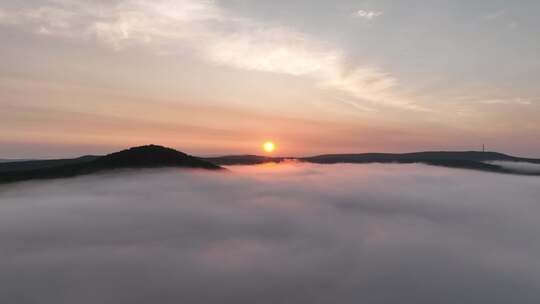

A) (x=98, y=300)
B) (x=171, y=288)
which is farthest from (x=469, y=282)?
(x=98, y=300)

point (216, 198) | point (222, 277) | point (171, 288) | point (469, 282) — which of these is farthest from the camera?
point (216, 198)

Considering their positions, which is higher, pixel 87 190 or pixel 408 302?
pixel 87 190

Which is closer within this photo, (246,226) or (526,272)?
(526,272)

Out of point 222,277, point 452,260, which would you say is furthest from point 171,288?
point 452,260

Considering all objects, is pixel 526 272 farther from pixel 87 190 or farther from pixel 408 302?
pixel 87 190

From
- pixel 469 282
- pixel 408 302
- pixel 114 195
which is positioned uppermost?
pixel 114 195

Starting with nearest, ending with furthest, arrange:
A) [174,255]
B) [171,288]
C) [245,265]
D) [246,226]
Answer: [171,288] → [245,265] → [174,255] → [246,226]

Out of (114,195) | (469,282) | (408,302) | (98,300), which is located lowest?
(408,302)

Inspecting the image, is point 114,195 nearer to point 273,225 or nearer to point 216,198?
point 216,198

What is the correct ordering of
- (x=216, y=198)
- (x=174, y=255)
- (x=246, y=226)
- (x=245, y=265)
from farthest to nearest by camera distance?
(x=216, y=198)
(x=246, y=226)
(x=174, y=255)
(x=245, y=265)
